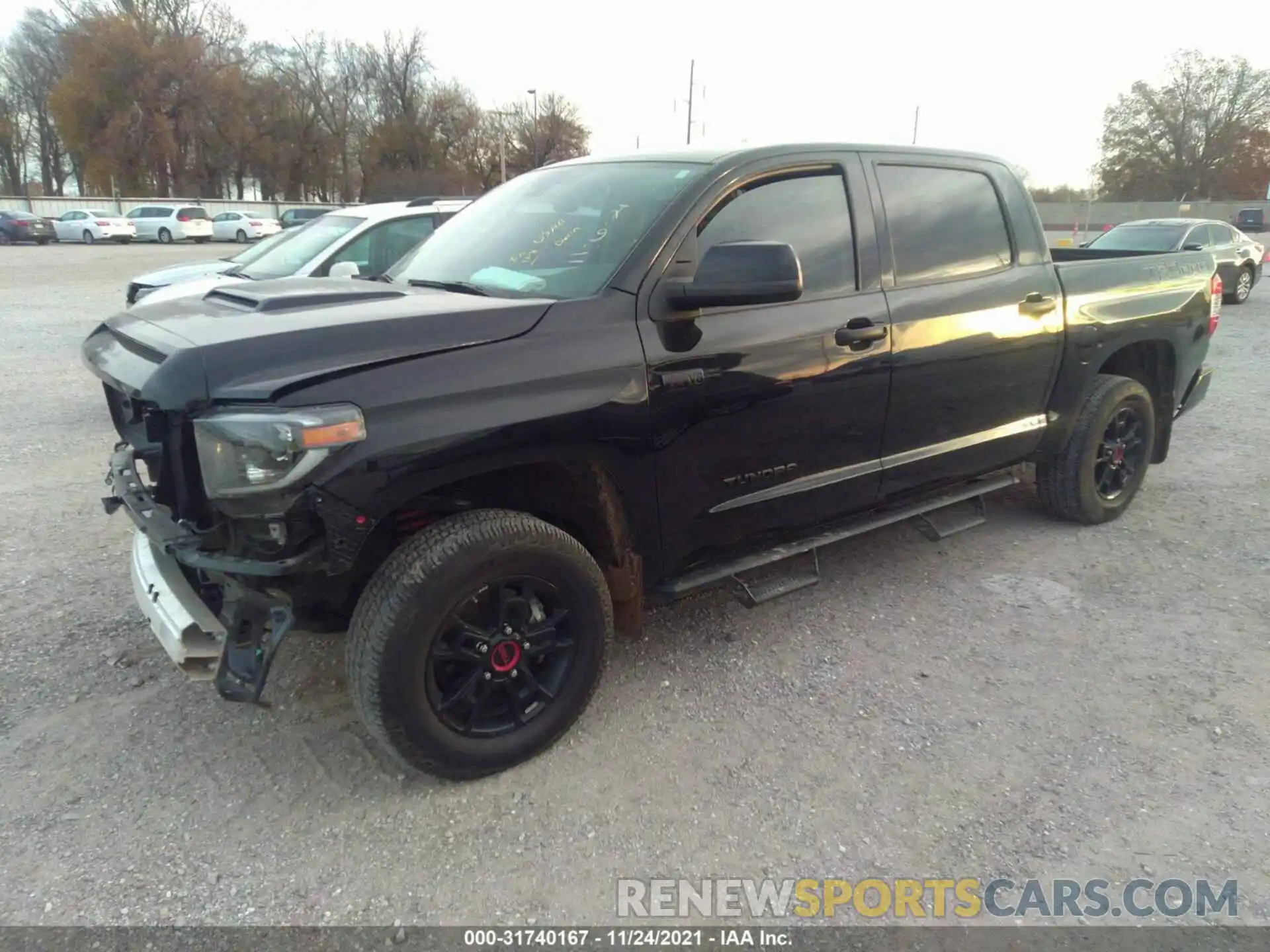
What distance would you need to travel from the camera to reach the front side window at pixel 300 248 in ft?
23.5

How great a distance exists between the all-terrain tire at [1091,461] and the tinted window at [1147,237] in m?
10.8

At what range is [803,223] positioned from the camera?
135 inches

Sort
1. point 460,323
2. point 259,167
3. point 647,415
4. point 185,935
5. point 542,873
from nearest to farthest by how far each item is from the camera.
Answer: point 185,935, point 542,873, point 460,323, point 647,415, point 259,167

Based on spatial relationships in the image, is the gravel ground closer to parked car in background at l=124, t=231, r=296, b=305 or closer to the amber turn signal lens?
the amber turn signal lens

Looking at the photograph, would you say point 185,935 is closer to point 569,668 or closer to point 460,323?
point 569,668

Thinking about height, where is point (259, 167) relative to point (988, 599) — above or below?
above

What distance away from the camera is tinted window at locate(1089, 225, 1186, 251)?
557 inches

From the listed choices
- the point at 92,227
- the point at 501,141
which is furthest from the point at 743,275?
the point at 501,141

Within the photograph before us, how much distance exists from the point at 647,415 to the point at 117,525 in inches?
136

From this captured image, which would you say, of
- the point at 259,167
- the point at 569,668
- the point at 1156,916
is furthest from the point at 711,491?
the point at 259,167

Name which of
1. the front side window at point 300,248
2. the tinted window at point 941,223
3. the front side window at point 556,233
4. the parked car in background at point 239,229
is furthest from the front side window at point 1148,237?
the parked car in background at point 239,229

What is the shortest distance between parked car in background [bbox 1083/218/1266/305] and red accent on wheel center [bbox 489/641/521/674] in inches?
529

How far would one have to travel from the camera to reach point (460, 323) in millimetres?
2625

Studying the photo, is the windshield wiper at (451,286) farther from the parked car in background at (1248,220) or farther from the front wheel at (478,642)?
the parked car in background at (1248,220)
